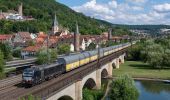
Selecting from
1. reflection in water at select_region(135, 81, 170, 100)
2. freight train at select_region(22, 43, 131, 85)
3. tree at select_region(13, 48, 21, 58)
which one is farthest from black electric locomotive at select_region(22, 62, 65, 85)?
tree at select_region(13, 48, 21, 58)

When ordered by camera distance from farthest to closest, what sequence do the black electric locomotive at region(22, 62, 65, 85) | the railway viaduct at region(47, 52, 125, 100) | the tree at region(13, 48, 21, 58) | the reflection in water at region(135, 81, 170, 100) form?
the tree at region(13, 48, 21, 58)
the reflection in water at region(135, 81, 170, 100)
the black electric locomotive at region(22, 62, 65, 85)
the railway viaduct at region(47, 52, 125, 100)

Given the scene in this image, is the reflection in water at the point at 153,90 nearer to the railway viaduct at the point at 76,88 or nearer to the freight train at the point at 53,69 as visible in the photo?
the railway viaduct at the point at 76,88

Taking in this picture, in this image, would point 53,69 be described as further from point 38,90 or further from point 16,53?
point 16,53

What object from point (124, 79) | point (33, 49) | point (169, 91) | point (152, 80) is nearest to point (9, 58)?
point (33, 49)

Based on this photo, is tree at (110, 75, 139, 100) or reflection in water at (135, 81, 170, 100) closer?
tree at (110, 75, 139, 100)

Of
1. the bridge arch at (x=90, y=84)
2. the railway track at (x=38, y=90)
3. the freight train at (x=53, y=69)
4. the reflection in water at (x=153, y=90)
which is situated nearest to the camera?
the railway track at (x=38, y=90)

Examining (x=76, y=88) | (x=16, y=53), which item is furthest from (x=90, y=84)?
(x=16, y=53)

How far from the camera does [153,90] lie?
259 feet

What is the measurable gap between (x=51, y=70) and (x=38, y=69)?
4.98 m

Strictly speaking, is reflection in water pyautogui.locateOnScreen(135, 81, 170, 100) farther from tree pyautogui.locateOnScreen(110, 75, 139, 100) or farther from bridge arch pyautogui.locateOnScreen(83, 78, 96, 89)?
tree pyautogui.locateOnScreen(110, 75, 139, 100)

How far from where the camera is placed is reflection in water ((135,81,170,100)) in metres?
70.6

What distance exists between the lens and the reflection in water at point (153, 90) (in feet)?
232

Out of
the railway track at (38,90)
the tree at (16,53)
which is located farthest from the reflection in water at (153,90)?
the tree at (16,53)

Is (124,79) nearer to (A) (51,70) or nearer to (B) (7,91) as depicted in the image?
(A) (51,70)
